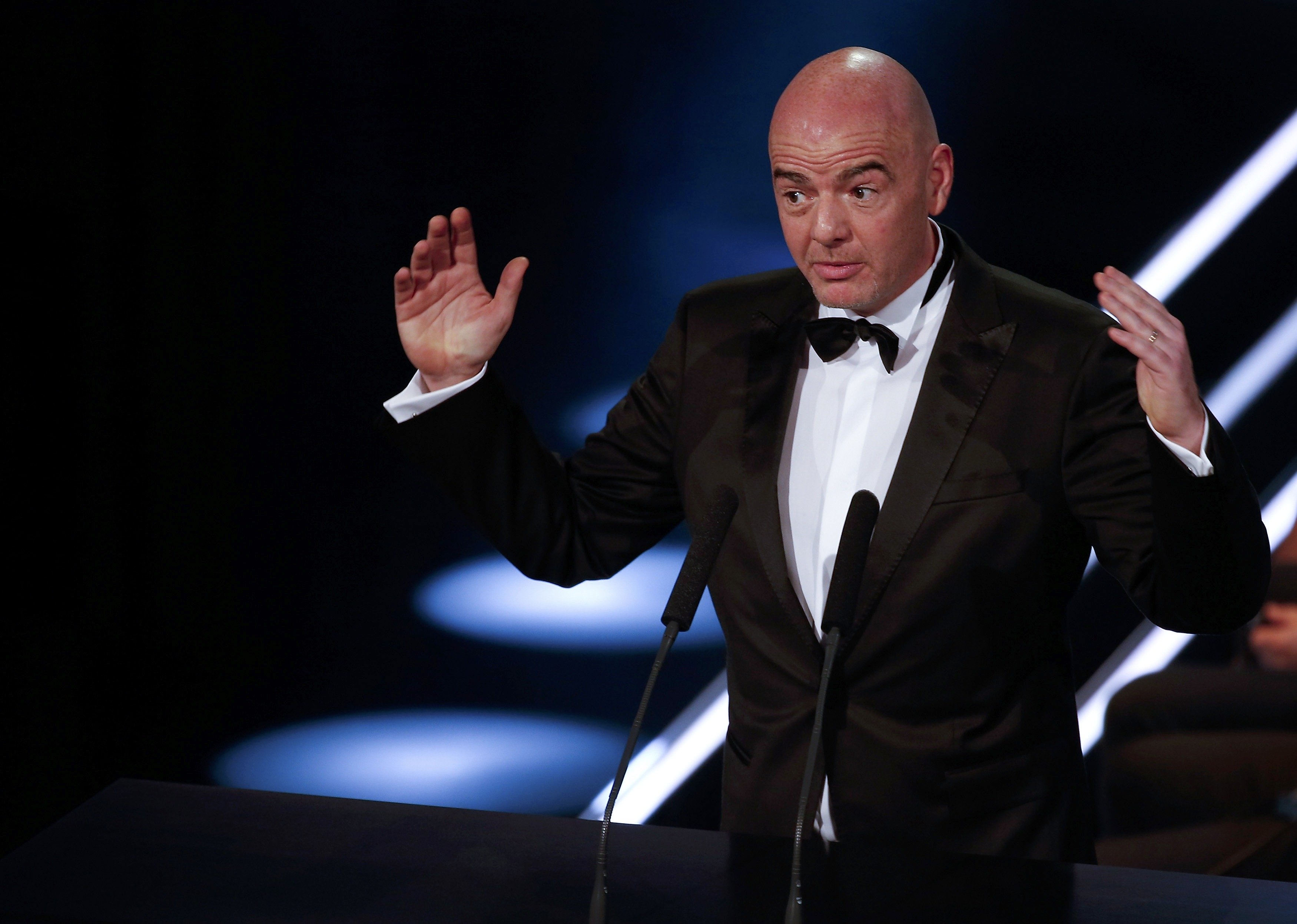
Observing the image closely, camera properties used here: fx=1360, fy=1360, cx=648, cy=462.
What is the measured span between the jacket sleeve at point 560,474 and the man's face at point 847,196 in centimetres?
29

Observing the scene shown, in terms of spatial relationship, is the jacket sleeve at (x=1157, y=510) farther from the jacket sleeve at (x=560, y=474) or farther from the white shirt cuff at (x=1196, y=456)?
the jacket sleeve at (x=560, y=474)

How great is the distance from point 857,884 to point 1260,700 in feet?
5.91

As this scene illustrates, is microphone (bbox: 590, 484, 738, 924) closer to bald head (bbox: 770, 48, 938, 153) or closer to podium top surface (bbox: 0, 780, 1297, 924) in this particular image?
podium top surface (bbox: 0, 780, 1297, 924)

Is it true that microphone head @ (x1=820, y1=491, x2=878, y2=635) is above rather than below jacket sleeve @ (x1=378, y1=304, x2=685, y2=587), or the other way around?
below

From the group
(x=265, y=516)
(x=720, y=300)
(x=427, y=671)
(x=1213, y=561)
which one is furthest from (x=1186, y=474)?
(x=265, y=516)

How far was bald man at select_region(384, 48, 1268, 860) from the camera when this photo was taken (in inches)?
61.5

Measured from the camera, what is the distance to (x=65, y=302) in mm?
2881

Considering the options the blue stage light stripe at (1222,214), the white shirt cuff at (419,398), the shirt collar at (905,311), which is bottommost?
the white shirt cuff at (419,398)

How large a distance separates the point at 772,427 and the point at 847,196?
0.29m

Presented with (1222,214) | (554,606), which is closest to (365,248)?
(554,606)

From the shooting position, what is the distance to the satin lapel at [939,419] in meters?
1.56

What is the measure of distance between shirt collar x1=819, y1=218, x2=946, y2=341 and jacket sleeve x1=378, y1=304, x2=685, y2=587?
27cm

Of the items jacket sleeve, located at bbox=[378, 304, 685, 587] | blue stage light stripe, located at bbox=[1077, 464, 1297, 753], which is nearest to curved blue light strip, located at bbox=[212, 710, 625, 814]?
blue stage light stripe, located at bbox=[1077, 464, 1297, 753]

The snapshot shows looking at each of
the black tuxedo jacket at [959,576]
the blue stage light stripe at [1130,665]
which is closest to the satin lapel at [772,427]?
the black tuxedo jacket at [959,576]
